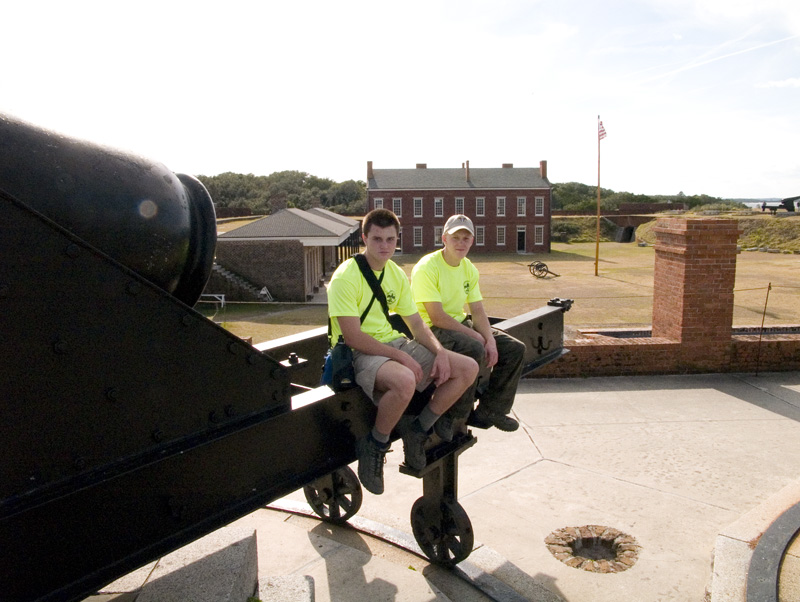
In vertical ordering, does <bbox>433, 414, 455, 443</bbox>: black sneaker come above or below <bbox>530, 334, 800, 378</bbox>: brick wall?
above

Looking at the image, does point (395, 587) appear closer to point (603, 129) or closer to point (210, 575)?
point (210, 575)

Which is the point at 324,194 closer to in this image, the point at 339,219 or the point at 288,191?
the point at 288,191

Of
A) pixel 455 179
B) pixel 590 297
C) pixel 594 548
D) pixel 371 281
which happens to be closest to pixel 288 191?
pixel 455 179

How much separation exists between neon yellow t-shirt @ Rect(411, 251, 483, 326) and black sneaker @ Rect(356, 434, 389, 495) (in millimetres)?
924

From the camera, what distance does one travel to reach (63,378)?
1.58 metres

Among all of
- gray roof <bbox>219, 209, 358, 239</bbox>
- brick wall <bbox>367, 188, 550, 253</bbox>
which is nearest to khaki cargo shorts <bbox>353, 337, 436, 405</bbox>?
gray roof <bbox>219, 209, 358, 239</bbox>

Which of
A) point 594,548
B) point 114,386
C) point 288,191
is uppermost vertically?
point 288,191

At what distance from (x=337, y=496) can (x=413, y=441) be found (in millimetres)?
1238

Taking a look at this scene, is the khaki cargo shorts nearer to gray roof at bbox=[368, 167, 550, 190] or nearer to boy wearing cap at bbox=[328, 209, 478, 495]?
boy wearing cap at bbox=[328, 209, 478, 495]

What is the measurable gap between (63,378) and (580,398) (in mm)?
5494

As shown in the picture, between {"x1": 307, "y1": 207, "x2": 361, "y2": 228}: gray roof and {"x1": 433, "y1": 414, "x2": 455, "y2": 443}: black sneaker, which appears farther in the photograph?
{"x1": 307, "y1": 207, "x2": 361, "y2": 228}: gray roof

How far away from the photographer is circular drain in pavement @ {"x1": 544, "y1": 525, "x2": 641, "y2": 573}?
3.44 meters

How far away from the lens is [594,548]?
366cm

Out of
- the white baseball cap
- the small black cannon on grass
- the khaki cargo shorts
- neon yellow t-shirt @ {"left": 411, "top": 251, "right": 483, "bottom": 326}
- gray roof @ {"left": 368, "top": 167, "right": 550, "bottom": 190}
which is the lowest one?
the small black cannon on grass
